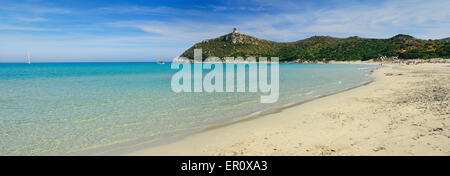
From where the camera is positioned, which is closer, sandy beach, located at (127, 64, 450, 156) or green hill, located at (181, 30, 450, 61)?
sandy beach, located at (127, 64, 450, 156)

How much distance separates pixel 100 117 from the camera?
446 inches

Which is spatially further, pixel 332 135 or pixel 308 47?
pixel 308 47

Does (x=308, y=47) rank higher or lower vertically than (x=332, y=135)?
higher

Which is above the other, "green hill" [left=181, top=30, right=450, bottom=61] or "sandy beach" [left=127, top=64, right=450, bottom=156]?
"green hill" [left=181, top=30, right=450, bottom=61]

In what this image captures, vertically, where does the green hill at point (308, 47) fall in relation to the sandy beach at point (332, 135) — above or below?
above

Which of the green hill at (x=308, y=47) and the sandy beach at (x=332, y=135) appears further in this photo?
the green hill at (x=308, y=47)

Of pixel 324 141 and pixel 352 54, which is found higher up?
pixel 352 54
